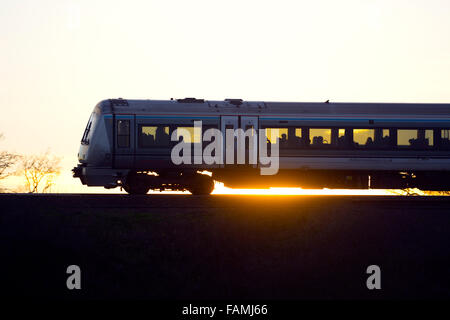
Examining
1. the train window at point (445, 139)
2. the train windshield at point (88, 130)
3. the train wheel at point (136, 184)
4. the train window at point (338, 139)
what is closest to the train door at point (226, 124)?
the train wheel at point (136, 184)

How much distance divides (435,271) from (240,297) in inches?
177

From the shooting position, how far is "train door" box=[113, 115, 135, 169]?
22.5 metres

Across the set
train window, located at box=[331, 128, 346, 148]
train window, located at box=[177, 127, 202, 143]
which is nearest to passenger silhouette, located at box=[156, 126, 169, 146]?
train window, located at box=[177, 127, 202, 143]

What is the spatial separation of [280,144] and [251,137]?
112 cm

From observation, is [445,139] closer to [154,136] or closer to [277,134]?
[277,134]

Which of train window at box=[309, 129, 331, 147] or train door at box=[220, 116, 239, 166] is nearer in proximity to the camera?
train door at box=[220, 116, 239, 166]

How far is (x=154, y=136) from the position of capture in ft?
74.4

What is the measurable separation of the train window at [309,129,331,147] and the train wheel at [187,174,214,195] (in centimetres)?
409

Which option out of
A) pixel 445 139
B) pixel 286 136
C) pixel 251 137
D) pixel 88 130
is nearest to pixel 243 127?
pixel 251 137

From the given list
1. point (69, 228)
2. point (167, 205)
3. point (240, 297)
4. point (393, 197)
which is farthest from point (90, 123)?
point (240, 297)

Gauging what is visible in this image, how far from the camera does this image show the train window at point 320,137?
2330 cm

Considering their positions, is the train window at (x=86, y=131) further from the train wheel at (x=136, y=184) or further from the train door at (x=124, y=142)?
the train wheel at (x=136, y=184)

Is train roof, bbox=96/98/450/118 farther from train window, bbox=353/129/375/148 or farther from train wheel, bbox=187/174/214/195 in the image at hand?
train wheel, bbox=187/174/214/195
